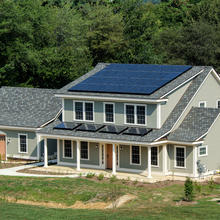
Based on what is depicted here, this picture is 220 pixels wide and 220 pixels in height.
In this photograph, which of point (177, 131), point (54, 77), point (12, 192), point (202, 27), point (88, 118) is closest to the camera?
point (12, 192)

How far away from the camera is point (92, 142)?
155 feet

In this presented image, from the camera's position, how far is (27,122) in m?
50.8

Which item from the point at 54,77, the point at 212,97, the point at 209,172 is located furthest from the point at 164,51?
the point at 209,172

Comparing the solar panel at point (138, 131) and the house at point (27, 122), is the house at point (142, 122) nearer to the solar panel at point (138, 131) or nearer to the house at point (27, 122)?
the solar panel at point (138, 131)

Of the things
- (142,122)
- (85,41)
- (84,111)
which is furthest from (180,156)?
(85,41)

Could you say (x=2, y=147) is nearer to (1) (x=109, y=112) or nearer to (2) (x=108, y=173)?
(1) (x=109, y=112)

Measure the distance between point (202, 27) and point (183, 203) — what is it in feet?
143

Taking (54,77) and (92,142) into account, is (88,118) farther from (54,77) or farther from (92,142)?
(54,77)

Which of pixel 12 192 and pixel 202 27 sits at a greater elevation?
pixel 202 27

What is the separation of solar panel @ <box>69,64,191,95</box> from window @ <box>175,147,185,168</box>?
4.14 meters

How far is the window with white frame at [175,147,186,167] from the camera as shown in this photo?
44094mm

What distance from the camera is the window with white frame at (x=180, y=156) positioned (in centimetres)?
4409

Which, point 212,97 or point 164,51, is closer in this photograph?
point 212,97

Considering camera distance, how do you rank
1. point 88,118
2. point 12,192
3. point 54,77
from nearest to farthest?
point 12,192, point 88,118, point 54,77
